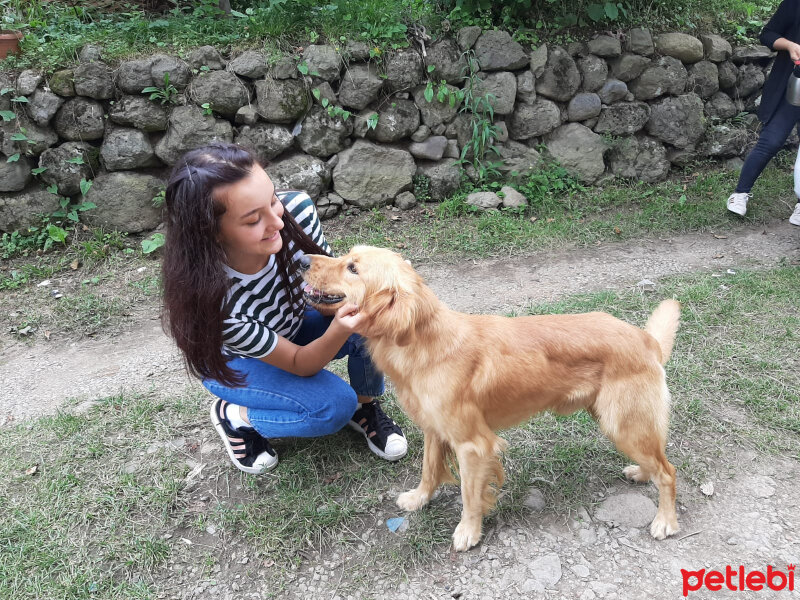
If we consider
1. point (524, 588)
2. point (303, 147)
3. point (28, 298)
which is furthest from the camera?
point (303, 147)

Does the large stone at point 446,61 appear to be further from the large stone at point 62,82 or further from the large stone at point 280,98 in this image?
the large stone at point 62,82

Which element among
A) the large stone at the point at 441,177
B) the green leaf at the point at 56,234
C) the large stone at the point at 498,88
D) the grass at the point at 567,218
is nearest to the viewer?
the green leaf at the point at 56,234

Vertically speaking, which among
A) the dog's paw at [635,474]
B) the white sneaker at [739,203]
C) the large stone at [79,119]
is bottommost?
the dog's paw at [635,474]

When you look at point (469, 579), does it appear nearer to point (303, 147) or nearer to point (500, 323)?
point (500, 323)

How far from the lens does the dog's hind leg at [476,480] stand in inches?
96.7

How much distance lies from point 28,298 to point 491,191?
4935 mm

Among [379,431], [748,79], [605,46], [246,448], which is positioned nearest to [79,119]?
[246,448]

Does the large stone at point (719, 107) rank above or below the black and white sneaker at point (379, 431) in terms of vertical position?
above

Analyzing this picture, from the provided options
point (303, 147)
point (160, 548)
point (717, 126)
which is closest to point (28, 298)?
point (303, 147)

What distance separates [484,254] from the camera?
5684 millimetres

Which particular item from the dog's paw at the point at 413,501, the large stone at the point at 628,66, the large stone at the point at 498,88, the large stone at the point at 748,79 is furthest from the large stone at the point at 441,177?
the dog's paw at the point at 413,501

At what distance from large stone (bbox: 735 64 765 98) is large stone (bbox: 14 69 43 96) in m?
8.13

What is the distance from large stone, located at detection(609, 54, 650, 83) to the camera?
663cm

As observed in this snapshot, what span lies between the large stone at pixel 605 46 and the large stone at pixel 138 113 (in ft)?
16.2
